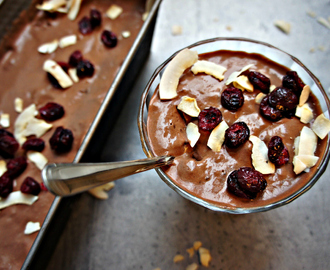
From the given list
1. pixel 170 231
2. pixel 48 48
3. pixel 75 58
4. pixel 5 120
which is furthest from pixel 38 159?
pixel 170 231

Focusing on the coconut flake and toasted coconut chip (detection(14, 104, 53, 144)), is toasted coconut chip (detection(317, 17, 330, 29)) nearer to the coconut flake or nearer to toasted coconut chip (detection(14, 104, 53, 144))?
the coconut flake

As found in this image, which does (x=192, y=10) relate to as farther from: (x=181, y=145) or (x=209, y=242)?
(x=209, y=242)

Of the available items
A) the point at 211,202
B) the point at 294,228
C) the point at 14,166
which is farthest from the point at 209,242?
the point at 14,166

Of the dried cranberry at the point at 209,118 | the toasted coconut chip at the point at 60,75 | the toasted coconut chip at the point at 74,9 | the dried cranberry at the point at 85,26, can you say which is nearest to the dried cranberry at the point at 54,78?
the toasted coconut chip at the point at 60,75

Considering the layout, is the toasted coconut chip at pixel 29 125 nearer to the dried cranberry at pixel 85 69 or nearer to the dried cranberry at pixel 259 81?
the dried cranberry at pixel 85 69

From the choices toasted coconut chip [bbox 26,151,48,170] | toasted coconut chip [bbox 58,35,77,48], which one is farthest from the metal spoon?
toasted coconut chip [bbox 58,35,77,48]
